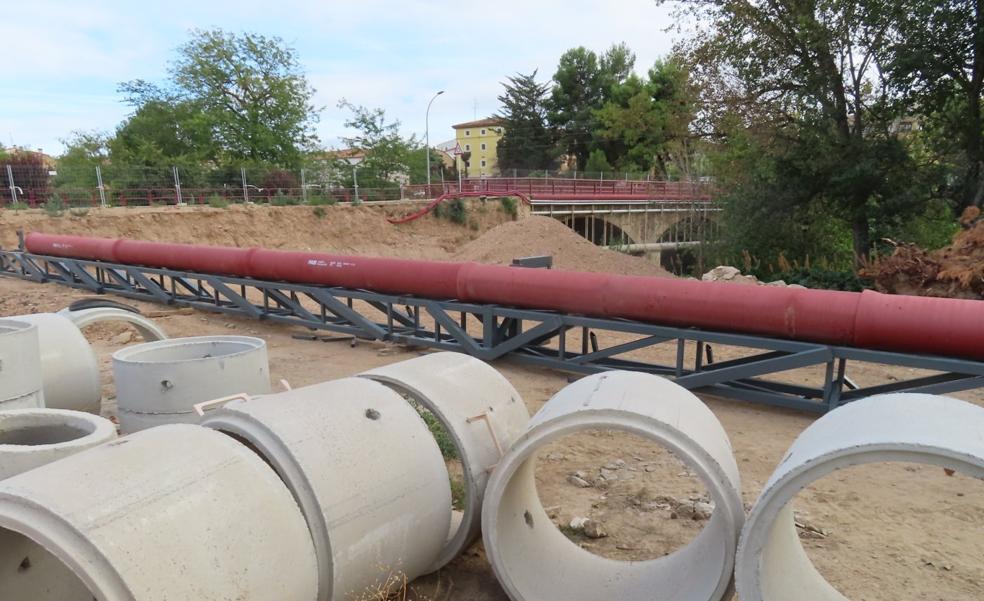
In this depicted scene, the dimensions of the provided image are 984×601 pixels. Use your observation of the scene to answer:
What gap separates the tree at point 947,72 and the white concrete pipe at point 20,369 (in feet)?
65.3

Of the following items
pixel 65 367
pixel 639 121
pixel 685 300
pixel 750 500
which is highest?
pixel 639 121

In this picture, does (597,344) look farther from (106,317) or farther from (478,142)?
(478,142)

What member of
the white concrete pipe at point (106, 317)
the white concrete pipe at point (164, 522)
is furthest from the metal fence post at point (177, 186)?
the white concrete pipe at point (164, 522)

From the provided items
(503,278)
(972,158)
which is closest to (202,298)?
(503,278)

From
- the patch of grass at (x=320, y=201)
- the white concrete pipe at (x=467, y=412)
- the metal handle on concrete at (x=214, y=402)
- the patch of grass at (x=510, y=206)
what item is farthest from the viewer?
the patch of grass at (x=510, y=206)

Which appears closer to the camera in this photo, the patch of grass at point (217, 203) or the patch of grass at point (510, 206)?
the patch of grass at point (217, 203)

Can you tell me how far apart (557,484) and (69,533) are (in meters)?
3.66

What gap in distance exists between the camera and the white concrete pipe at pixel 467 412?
3.79 metres

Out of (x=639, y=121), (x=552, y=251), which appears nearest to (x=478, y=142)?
(x=639, y=121)

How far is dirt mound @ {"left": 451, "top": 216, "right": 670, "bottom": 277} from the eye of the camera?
17594 millimetres

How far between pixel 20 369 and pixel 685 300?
6.23 m

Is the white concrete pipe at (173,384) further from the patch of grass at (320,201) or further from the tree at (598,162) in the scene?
the tree at (598,162)

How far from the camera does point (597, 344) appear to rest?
933 cm

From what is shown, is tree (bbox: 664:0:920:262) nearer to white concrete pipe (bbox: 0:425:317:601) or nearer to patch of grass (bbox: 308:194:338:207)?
patch of grass (bbox: 308:194:338:207)
